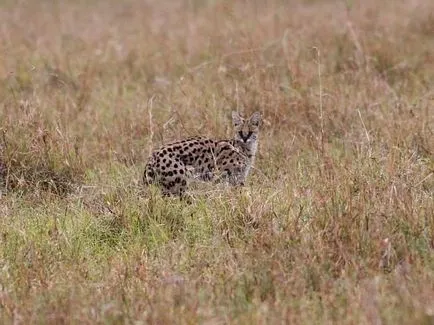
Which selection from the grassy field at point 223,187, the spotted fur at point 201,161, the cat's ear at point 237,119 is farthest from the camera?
the cat's ear at point 237,119

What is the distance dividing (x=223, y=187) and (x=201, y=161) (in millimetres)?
570

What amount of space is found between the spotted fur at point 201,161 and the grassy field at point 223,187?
154 millimetres

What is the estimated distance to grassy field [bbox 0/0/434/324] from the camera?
4.80 metres

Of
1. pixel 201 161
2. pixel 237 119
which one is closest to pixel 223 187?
pixel 201 161

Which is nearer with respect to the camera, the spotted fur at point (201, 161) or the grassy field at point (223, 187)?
the grassy field at point (223, 187)

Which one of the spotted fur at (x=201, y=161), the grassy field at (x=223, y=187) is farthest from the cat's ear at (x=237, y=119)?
the grassy field at (x=223, y=187)

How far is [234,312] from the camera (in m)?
4.68

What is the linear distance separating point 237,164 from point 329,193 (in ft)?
4.68

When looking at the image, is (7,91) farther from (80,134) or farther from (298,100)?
(298,100)

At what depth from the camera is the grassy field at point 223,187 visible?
15.8 feet

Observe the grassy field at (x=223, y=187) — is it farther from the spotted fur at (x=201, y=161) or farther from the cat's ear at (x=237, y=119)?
the cat's ear at (x=237, y=119)

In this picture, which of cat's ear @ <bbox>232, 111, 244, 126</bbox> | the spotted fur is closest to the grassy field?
the spotted fur

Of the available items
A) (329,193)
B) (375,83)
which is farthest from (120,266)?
(375,83)

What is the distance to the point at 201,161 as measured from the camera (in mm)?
7094
